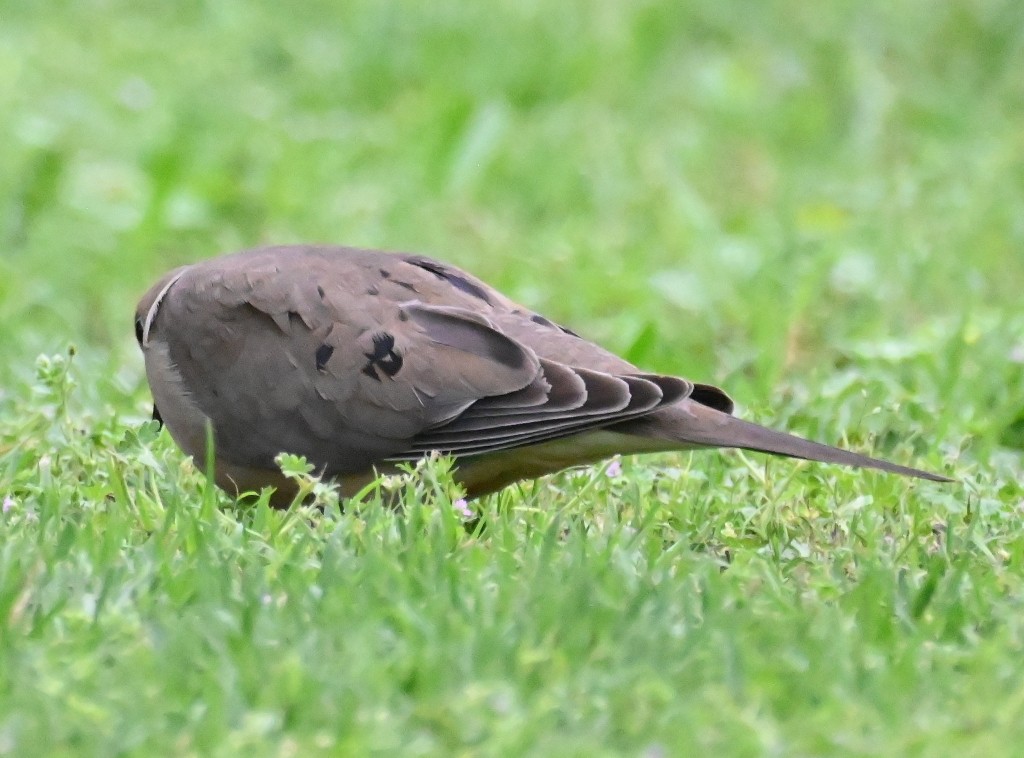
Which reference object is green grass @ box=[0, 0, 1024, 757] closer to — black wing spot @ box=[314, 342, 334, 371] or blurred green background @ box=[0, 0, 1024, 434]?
blurred green background @ box=[0, 0, 1024, 434]

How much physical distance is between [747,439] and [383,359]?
100 centimetres

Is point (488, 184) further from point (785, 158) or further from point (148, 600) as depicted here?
point (148, 600)

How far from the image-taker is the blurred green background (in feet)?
25.1

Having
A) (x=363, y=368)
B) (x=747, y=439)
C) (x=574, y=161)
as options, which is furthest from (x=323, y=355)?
(x=574, y=161)

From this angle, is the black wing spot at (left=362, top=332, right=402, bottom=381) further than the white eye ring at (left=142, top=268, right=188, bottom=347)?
No

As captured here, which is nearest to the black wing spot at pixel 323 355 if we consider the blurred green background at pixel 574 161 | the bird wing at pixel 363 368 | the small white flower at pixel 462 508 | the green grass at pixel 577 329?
the bird wing at pixel 363 368

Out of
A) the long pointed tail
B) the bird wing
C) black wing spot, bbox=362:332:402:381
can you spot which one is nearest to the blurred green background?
the long pointed tail

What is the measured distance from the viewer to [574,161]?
977 cm

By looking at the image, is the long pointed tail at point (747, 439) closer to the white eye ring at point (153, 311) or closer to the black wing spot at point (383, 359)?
the black wing spot at point (383, 359)

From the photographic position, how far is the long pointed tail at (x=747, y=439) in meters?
4.39

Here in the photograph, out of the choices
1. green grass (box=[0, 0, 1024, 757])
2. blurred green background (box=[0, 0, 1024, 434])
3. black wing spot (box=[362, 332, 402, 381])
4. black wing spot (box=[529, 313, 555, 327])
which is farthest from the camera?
blurred green background (box=[0, 0, 1024, 434])

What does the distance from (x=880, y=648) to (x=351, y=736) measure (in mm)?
1195

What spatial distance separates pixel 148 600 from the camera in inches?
149

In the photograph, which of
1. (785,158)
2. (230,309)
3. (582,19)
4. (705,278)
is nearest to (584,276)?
(705,278)
